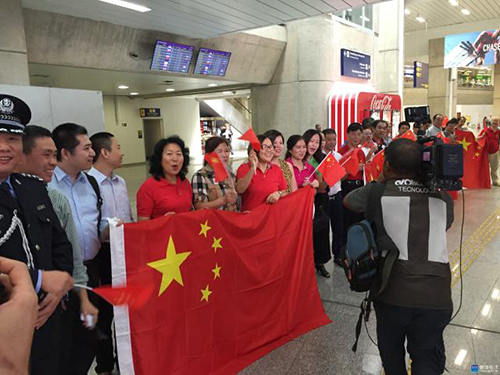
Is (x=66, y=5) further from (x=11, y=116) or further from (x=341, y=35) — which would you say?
(x=341, y=35)

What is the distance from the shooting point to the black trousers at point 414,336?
5.71 ft

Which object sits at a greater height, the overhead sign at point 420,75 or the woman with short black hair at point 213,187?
the overhead sign at point 420,75

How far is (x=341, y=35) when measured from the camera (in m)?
10.6

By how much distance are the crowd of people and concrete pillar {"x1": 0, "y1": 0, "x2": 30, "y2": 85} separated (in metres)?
3.10

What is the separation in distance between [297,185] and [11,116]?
2736mm

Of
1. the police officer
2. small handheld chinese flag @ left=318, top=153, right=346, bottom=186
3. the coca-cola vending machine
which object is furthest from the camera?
the coca-cola vending machine

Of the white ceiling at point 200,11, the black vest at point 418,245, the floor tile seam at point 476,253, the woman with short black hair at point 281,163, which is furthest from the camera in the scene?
the white ceiling at point 200,11

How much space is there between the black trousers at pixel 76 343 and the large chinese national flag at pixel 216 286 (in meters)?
0.22

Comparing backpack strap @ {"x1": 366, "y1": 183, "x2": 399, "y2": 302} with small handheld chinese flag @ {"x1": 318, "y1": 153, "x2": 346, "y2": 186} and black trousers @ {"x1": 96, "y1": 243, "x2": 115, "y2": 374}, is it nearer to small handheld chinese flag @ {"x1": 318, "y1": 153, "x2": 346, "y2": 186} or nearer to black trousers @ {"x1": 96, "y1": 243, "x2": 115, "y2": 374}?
black trousers @ {"x1": 96, "y1": 243, "x2": 115, "y2": 374}

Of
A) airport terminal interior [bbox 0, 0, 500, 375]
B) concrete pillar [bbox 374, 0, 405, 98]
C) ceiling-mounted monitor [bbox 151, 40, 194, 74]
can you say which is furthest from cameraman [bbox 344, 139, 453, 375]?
concrete pillar [bbox 374, 0, 405, 98]

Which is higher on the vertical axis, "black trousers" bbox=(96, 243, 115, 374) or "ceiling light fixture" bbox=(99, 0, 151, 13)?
"ceiling light fixture" bbox=(99, 0, 151, 13)

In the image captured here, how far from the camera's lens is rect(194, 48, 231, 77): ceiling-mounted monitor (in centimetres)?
814

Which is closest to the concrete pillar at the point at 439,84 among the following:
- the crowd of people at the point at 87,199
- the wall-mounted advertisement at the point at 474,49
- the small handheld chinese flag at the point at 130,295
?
the wall-mounted advertisement at the point at 474,49

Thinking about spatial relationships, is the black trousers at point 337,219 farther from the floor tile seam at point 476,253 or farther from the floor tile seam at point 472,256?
the floor tile seam at point 476,253
